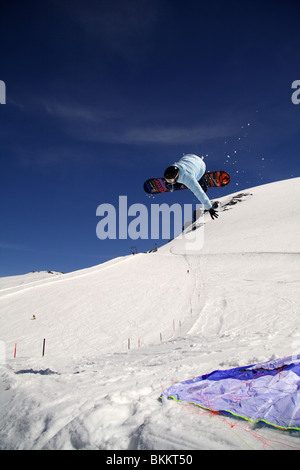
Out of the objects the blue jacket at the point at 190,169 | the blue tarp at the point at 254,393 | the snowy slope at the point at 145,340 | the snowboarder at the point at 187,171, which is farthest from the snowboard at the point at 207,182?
the blue tarp at the point at 254,393

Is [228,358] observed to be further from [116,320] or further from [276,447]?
[116,320]

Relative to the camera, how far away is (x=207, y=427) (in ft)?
10.1

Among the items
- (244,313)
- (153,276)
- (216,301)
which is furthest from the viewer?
(153,276)

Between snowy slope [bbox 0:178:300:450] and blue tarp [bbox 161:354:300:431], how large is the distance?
9.2 inches

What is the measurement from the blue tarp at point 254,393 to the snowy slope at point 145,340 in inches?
9.2

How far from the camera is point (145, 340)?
12312 mm

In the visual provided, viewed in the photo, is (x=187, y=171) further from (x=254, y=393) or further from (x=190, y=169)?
(x=254, y=393)

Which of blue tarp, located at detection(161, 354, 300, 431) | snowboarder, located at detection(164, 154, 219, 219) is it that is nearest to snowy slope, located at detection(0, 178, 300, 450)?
blue tarp, located at detection(161, 354, 300, 431)

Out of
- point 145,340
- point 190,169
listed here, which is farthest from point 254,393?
point 145,340

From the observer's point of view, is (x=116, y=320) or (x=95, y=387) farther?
(x=116, y=320)

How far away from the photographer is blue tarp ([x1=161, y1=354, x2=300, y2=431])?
325cm

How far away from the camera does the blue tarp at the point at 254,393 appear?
10.7 ft

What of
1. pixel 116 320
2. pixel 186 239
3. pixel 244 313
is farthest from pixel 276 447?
pixel 186 239

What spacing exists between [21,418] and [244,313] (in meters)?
13.0
